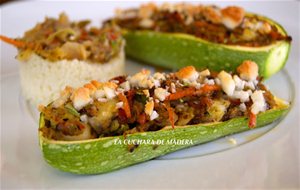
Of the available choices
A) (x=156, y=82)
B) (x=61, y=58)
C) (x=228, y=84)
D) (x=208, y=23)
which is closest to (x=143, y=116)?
(x=156, y=82)

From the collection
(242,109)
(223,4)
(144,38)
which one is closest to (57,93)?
(144,38)

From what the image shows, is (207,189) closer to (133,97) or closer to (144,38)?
(133,97)

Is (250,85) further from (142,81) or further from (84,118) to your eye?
(84,118)

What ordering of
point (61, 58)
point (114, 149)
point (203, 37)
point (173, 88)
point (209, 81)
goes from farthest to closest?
1. point (203, 37)
2. point (61, 58)
3. point (209, 81)
4. point (173, 88)
5. point (114, 149)

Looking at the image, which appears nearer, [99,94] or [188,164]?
[99,94]

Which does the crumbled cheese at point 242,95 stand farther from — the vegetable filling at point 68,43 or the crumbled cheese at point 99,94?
the vegetable filling at point 68,43

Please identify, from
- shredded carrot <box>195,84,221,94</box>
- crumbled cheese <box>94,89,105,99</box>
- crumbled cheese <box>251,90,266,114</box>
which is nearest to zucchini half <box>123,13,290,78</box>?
crumbled cheese <box>251,90,266,114</box>

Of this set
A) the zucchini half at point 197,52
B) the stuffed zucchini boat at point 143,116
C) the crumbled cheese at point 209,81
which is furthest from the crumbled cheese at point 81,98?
the zucchini half at point 197,52
